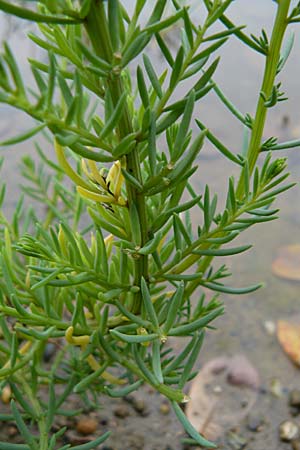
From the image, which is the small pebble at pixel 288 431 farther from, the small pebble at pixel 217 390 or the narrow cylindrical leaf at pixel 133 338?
the narrow cylindrical leaf at pixel 133 338

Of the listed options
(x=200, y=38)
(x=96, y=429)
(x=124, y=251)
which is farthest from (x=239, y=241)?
(x=200, y=38)

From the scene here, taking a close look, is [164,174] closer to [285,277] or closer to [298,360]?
[298,360]

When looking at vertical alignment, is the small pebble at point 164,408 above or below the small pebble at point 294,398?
below

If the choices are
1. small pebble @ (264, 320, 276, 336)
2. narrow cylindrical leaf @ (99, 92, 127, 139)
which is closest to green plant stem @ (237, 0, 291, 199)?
narrow cylindrical leaf @ (99, 92, 127, 139)

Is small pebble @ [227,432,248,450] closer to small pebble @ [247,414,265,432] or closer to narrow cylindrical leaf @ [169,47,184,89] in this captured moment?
small pebble @ [247,414,265,432]

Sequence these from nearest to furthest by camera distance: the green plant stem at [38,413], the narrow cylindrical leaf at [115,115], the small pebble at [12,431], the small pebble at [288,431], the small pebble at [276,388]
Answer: the narrow cylindrical leaf at [115,115] < the green plant stem at [38,413] < the small pebble at [12,431] < the small pebble at [288,431] < the small pebble at [276,388]

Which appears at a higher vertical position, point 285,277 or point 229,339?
point 285,277

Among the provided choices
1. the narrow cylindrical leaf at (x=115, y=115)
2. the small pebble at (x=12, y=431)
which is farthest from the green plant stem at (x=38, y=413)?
the narrow cylindrical leaf at (x=115, y=115)
